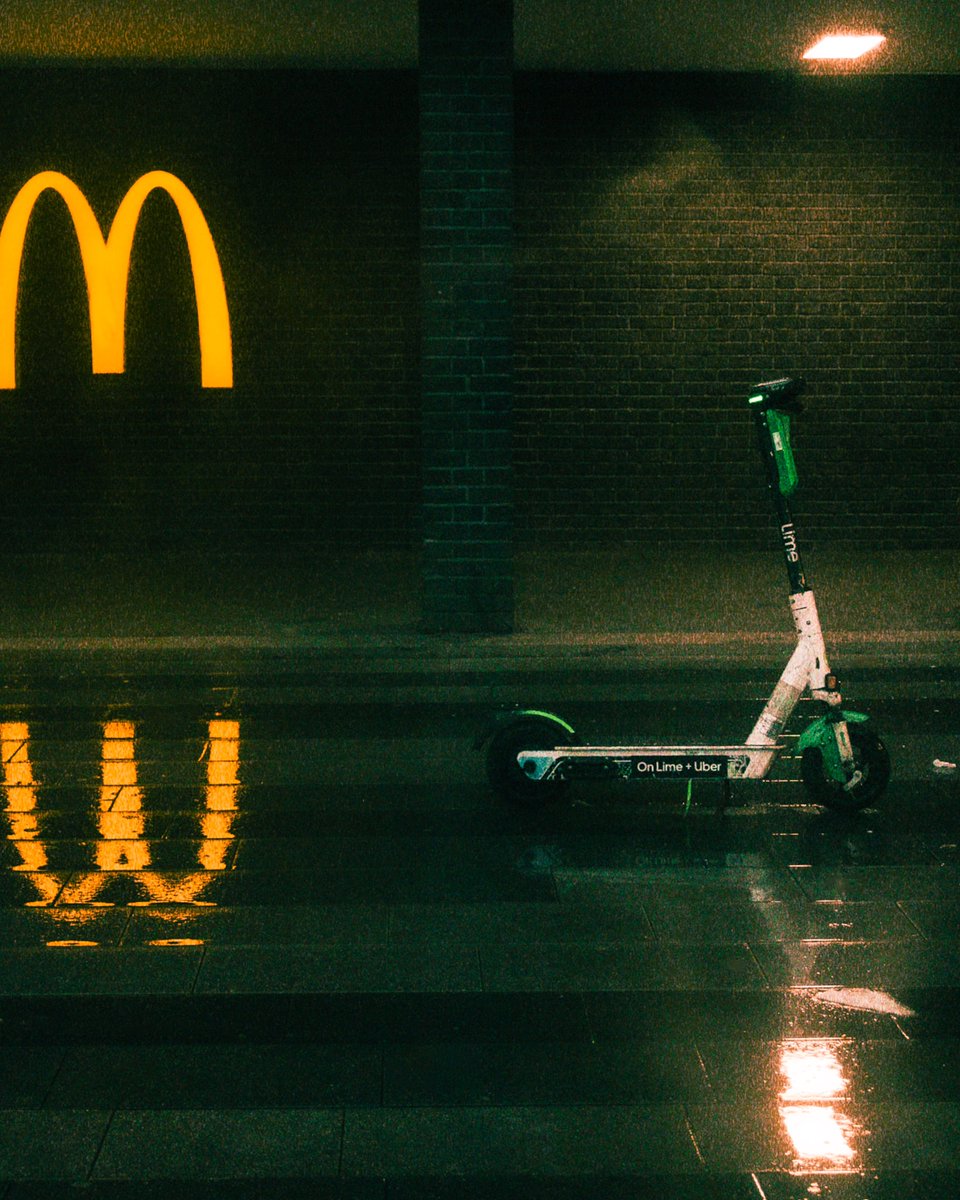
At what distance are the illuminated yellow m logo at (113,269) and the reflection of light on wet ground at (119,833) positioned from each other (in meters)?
5.49

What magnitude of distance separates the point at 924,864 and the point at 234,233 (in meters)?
11.3

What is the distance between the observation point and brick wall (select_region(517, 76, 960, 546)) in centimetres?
1572

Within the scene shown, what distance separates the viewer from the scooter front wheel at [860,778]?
6.79 metres

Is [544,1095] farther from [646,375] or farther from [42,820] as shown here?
A: [646,375]

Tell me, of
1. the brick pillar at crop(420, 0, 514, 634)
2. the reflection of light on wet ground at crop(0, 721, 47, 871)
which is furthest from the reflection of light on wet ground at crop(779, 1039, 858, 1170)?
the brick pillar at crop(420, 0, 514, 634)

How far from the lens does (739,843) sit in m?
6.48

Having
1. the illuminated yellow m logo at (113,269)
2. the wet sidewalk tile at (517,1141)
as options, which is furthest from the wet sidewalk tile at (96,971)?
the illuminated yellow m logo at (113,269)

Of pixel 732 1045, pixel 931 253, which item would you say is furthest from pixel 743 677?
pixel 931 253

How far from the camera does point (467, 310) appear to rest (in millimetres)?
11539

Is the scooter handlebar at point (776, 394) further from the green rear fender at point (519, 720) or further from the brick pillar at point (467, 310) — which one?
the brick pillar at point (467, 310)

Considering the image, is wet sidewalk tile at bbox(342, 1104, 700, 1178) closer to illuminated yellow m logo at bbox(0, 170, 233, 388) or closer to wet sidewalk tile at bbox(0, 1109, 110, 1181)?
wet sidewalk tile at bbox(0, 1109, 110, 1181)

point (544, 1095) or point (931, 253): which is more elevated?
point (931, 253)

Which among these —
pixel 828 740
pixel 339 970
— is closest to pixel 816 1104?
pixel 339 970

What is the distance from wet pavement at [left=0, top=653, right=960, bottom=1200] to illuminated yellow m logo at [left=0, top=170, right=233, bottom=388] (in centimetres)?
570
